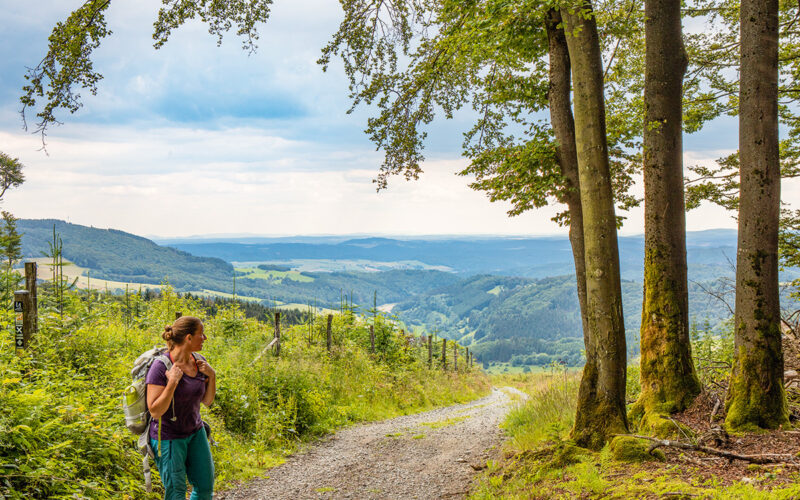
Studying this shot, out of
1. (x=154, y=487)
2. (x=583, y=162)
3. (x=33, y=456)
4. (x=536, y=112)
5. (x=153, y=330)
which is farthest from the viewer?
(x=153, y=330)

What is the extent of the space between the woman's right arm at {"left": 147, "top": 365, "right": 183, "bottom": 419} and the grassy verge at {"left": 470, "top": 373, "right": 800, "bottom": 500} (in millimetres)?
3663

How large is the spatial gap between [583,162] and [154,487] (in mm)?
6666

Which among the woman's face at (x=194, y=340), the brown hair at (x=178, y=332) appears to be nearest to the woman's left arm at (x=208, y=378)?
the woman's face at (x=194, y=340)

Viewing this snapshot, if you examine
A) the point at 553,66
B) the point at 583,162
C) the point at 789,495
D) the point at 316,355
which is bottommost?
the point at 316,355

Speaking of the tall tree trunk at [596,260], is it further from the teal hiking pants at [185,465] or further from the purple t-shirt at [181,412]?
the purple t-shirt at [181,412]

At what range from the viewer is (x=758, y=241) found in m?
5.31

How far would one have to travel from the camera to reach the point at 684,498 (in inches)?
137

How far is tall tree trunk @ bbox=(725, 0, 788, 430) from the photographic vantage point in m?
5.19

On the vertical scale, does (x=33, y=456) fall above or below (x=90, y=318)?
below

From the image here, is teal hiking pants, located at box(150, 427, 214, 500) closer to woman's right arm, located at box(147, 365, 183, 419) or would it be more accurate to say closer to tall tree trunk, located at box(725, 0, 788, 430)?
woman's right arm, located at box(147, 365, 183, 419)

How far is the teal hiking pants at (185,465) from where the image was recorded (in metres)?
4.03

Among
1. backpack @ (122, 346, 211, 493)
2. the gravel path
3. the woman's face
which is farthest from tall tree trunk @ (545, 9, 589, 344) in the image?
backpack @ (122, 346, 211, 493)

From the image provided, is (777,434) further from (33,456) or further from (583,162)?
(33,456)

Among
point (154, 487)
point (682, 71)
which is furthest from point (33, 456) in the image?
point (682, 71)
